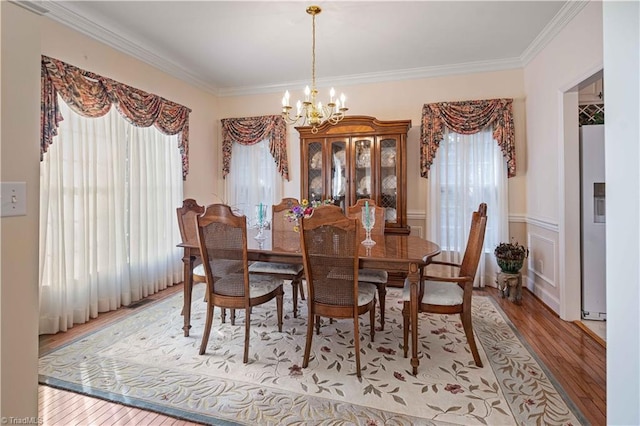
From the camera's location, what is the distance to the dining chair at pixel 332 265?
198 centimetres

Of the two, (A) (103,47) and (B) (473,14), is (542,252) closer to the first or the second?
(B) (473,14)

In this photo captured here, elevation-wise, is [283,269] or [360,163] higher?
[360,163]

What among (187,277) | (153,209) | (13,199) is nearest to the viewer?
(13,199)

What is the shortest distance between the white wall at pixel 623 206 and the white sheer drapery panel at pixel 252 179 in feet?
13.3

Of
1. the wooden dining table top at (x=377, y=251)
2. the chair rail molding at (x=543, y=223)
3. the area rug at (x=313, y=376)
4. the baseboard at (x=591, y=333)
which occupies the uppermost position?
the chair rail molding at (x=543, y=223)

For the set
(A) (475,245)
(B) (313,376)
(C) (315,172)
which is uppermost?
(C) (315,172)

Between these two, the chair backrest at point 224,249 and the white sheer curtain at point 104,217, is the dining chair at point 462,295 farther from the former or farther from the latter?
the white sheer curtain at point 104,217

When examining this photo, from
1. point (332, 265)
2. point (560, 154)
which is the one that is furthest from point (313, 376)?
point (560, 154)

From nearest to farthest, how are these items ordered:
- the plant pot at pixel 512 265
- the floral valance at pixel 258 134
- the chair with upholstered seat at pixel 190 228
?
the chair with upholstered seat at pixel 190 228 → the plant pot at pixel 512 265 → the floral valance at pixel 258 134

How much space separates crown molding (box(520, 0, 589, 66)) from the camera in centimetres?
267

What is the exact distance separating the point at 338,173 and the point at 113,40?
2752 mm

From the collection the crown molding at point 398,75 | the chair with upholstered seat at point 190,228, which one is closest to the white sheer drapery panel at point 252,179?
the crown molding at point 398,75

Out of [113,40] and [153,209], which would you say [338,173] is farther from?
[113,40]

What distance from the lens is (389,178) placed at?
13.3 ft
